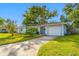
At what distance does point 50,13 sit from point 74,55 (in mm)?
796

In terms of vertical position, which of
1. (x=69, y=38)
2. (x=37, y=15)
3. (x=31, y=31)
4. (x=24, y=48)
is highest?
(x=37, y=15)

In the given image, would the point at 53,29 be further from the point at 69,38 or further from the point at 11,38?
the point at 11,38

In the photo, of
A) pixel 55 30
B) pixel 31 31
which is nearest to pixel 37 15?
pixel 31 31

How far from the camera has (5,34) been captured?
5.12 meters

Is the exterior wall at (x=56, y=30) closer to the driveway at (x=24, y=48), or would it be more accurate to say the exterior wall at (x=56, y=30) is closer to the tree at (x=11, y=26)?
the driveway at (x=24, y=48)

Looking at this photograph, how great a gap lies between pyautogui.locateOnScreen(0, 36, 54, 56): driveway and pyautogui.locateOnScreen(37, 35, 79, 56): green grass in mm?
89

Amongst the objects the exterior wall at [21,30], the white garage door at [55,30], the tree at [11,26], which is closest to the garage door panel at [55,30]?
the white garage door at [55,30]

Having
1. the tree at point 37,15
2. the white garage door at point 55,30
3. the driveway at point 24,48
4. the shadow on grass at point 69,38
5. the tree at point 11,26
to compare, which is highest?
the tree at point 37,15

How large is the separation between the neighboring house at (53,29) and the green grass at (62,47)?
0.10m

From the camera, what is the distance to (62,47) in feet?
16.8

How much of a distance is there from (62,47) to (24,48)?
2.06 feet

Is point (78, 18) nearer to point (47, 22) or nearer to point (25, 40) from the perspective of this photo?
point (47, 22)

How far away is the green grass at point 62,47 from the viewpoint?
508 cm

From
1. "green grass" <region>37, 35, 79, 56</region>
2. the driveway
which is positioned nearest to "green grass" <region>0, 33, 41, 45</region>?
the driveway
